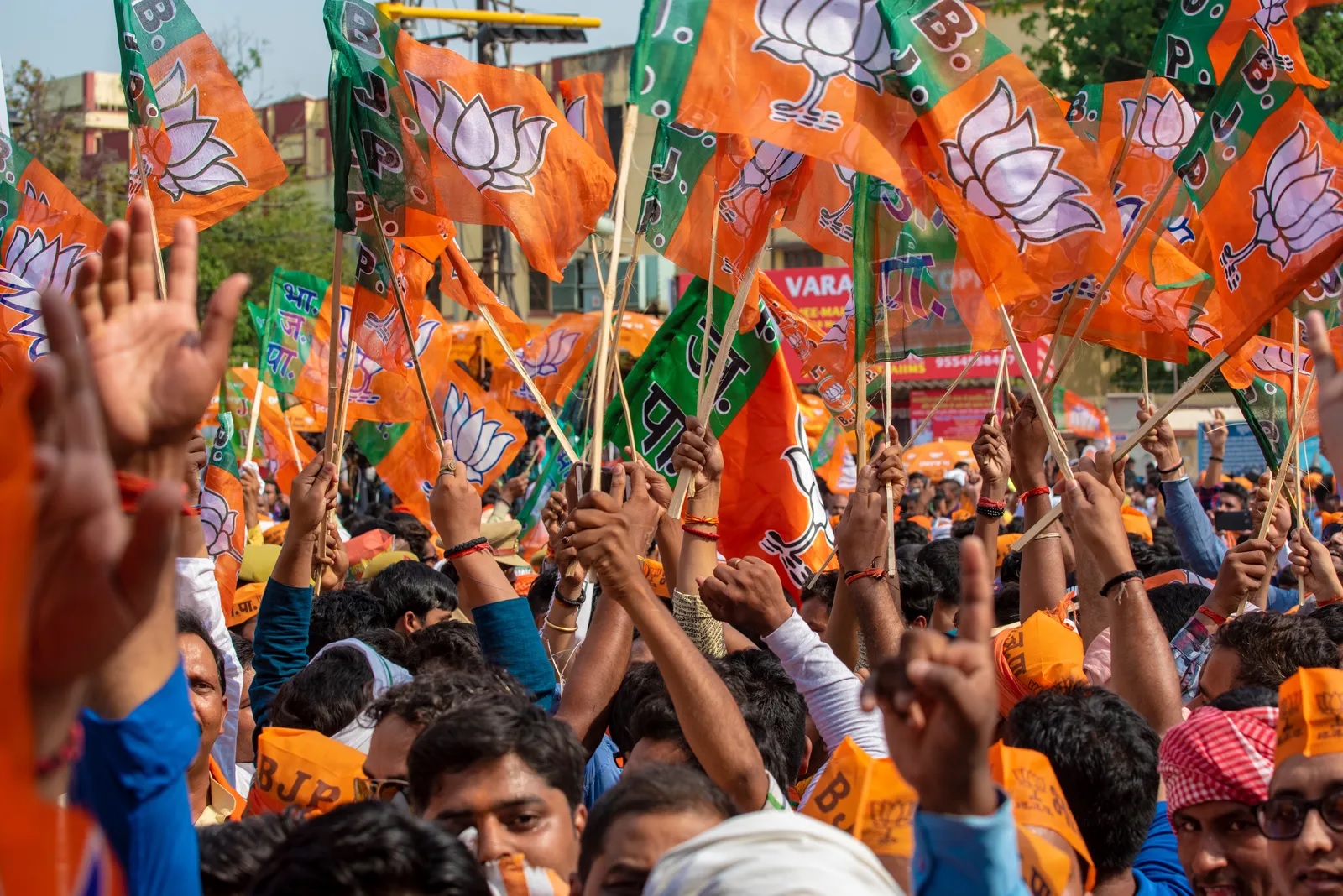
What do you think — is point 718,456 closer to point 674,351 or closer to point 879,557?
point 879,557

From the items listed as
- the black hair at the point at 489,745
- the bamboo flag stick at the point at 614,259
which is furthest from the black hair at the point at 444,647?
the black hair at the point at 489,745

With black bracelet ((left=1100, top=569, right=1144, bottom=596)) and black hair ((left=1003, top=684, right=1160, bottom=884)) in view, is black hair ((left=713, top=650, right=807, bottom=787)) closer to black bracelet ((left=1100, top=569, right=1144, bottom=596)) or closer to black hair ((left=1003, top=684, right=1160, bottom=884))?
black hair ((left=1003, top=684, right=1160, bottom=884))

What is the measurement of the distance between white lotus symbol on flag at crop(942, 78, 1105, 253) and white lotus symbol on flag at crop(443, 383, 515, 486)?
4676 millimetres

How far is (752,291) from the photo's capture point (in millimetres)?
6082

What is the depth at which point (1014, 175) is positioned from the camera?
15.3ft

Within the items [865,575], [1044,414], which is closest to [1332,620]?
[1044,414]

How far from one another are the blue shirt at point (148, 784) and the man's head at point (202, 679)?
1994 millimetres

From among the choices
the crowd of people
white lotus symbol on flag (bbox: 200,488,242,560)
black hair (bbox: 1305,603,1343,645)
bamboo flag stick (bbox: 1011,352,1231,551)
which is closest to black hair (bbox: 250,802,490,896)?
the crowd of people

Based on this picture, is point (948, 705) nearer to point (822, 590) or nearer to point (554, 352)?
point (822, 590)

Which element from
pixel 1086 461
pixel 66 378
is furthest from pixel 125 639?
pixel 1086 461

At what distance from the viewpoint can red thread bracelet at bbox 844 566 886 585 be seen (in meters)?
4.20

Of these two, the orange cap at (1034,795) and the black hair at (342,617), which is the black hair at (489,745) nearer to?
the orange cap at (1034,795)

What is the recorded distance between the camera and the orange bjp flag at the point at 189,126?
231 inches

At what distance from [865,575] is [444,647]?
129cm
